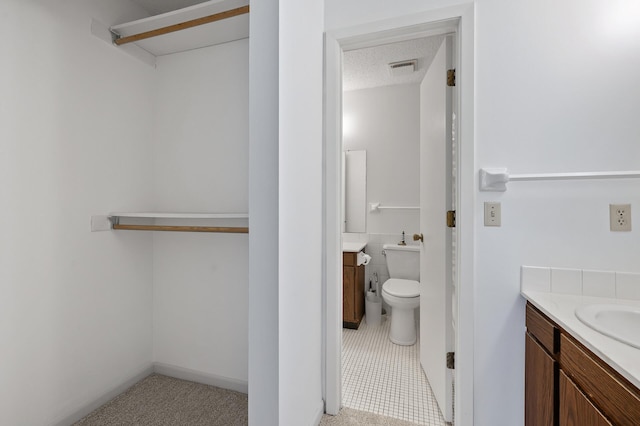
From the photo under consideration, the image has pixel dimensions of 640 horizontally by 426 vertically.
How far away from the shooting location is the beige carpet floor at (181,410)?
5.22 feet

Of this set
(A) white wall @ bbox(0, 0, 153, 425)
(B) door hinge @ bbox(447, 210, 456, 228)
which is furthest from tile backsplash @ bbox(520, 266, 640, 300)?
(A) white wall @ bbox(0, 0, 153, 425)

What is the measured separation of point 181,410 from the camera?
1696 mm

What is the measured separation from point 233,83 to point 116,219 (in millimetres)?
1160

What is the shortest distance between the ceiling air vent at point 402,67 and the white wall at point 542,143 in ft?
4.59

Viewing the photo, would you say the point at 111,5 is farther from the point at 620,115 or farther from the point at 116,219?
the point at 620,115

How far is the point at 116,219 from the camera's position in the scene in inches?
72.1

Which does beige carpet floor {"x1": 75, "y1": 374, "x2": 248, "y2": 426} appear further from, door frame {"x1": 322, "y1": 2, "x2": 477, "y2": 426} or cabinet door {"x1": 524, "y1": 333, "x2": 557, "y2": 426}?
cabinet door {"x1": 524, "y1": 333, "x2": 557, "y2": 426}

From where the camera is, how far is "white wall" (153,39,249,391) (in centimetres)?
189

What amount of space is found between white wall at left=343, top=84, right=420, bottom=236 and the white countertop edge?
200cm

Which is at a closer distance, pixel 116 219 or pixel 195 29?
pixel 195 29

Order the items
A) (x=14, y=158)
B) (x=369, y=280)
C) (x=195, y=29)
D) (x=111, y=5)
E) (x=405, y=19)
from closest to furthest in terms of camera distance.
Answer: (x=14, y=158) → (x=405, y=19) → (x=195, y=29) → (x=111, y=5) → (x=369, y=280)

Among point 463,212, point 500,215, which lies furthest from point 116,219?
point 500,215

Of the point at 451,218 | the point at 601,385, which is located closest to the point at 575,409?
the point at 601,385

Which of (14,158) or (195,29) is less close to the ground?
(195,29)
